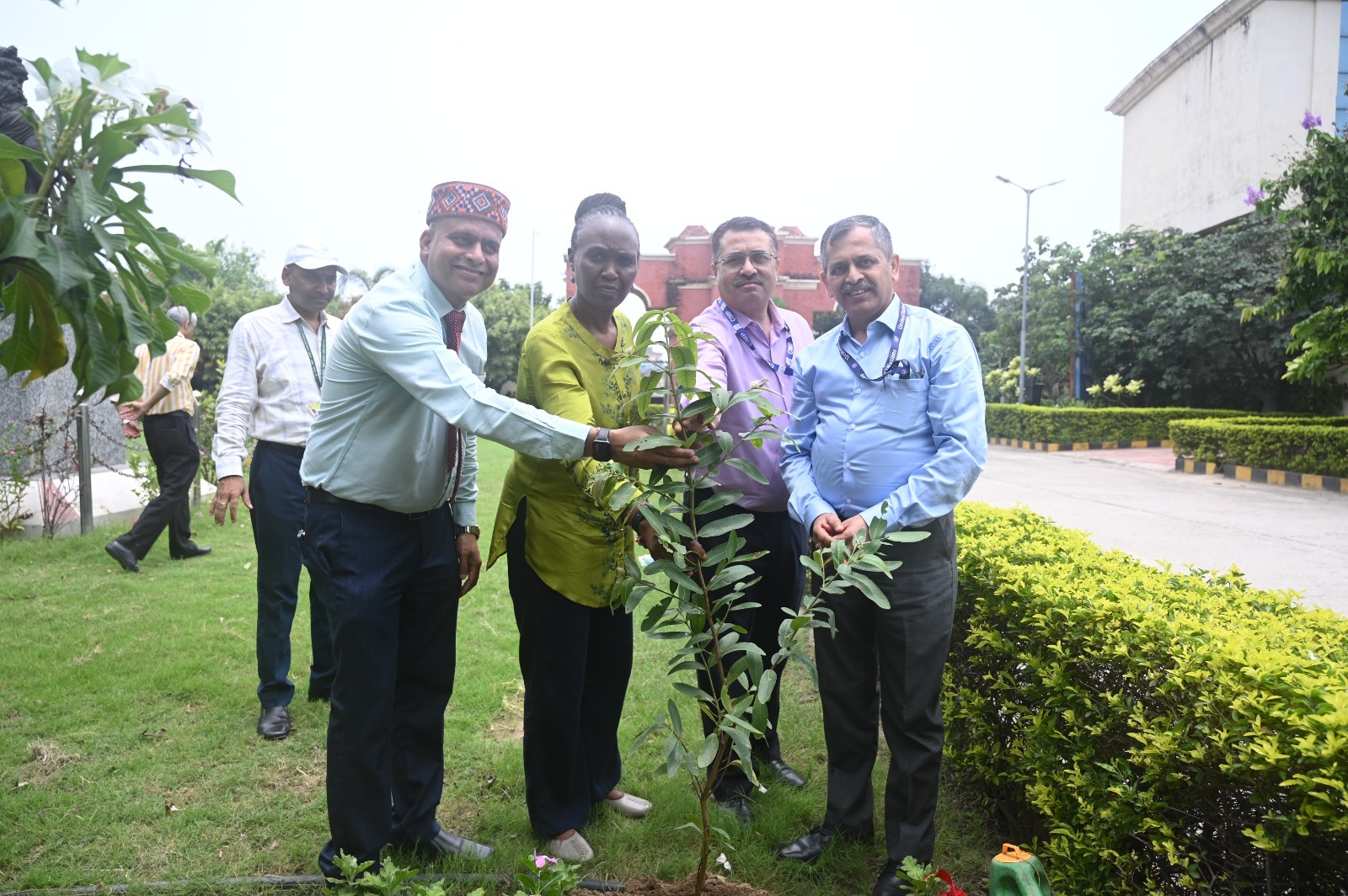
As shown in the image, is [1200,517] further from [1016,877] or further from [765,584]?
[1016,877]

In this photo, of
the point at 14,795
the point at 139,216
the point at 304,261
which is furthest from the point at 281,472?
the point at 139,216

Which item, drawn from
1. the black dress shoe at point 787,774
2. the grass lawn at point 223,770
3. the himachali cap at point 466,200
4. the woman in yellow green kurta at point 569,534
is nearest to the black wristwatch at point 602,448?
the woman in yellow green kurta at point 569,534

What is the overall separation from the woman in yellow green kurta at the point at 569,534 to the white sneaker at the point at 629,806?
284 mm

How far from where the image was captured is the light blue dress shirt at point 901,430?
9.25ft

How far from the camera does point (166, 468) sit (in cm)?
698

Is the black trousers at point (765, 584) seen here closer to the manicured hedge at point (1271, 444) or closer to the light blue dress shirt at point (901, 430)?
the light blue dress shirt at point (901, 430)

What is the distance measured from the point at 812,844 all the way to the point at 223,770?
2363 mm

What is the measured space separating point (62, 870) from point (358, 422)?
1691mm

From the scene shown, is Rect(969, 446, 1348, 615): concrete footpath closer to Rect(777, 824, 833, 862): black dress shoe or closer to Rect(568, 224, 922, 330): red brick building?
Rect(777, 824, 833, 862): black dress shoe

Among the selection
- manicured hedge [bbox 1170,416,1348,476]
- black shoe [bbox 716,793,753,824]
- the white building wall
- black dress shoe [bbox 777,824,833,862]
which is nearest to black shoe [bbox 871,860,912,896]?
black dress shoe [bbox 777,824,833,862]

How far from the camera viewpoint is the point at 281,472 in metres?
Answer: 4.27

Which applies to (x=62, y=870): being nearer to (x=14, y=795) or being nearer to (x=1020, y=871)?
(x=14, y=795)

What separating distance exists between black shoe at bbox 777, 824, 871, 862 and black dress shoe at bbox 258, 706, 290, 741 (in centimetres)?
231

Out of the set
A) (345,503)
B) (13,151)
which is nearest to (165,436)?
(345,503)
